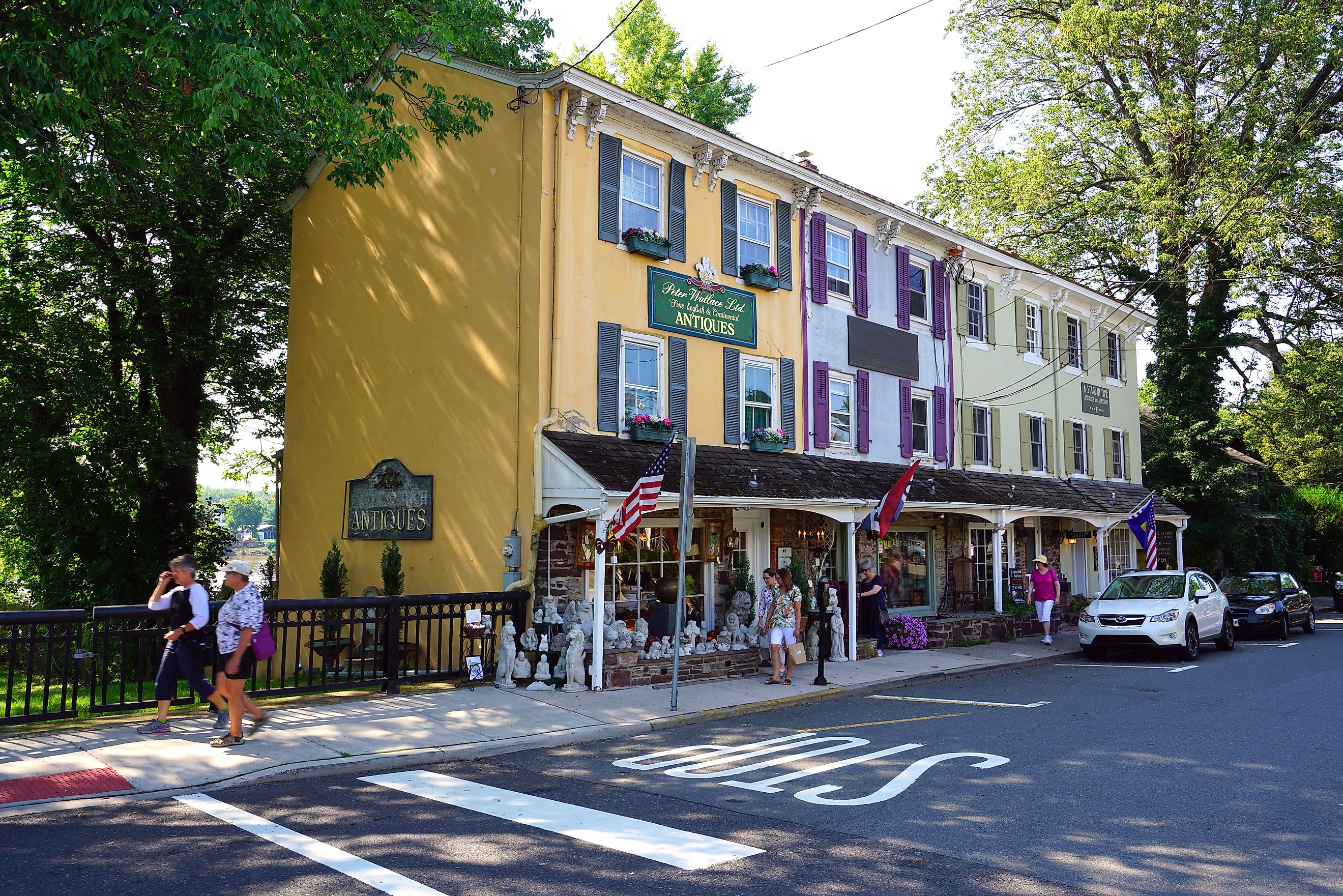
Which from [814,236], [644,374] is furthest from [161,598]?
[814,236]

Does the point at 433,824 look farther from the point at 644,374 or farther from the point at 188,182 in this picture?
the point at 188,182

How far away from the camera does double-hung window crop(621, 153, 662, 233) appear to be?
15.9 meters

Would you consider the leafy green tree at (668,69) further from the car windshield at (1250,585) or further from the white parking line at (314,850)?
the white parking line at (314,850)

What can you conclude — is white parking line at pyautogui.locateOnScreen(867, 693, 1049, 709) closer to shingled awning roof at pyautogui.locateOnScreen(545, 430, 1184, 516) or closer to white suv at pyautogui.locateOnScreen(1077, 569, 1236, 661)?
shingled awning roof at pyautogui.locateOnScreen(545, 430, 1184, 516)

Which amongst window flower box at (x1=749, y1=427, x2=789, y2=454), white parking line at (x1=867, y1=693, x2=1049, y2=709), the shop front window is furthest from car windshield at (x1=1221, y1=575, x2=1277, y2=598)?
white parking line at (x1=867, y1=693, x2=1049, y2=709)

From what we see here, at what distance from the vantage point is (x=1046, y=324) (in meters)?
26.5

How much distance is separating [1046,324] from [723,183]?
13.3 metres

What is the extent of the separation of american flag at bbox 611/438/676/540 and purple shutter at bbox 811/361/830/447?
674 centimetres

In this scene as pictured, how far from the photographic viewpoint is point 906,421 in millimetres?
21031

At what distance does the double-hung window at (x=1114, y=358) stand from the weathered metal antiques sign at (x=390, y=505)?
22.4 metres

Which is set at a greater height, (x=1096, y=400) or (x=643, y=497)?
(x=1096, y=400)

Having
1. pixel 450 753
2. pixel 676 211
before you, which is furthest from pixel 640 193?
pixel 450 753

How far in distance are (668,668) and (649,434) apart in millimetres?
3804

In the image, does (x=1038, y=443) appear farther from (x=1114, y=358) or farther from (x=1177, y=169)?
(x=1177, y=169)
